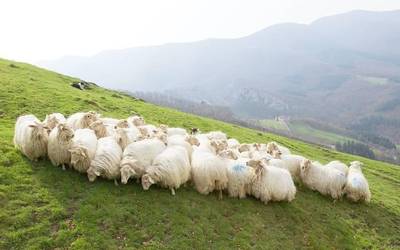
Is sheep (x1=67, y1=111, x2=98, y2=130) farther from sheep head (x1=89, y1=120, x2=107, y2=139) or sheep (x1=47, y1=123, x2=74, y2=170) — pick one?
sheep (x1=47, y1=123, x2=74, y2=170)

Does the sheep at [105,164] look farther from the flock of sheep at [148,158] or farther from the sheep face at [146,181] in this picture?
the sheep face at [146,181]

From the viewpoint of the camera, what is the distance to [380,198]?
2372 cm

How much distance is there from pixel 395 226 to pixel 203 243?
11097 millimetres

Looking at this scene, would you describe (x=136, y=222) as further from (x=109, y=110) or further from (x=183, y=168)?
(x=109, y=110)

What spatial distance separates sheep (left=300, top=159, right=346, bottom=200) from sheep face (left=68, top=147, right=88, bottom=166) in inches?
410

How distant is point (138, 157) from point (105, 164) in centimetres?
123

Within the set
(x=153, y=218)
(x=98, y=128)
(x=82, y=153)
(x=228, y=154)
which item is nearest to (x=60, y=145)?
(x=82, y=153)

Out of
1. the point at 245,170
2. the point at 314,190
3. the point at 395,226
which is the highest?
the point at 245,170

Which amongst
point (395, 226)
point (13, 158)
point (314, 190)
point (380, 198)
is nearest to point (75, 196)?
point (13, 158)

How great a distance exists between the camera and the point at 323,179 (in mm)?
20000

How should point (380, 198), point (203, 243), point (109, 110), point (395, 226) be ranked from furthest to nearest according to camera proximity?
point (109, 110) → point (380, 198) → point (395, 226) → point (203, 243)

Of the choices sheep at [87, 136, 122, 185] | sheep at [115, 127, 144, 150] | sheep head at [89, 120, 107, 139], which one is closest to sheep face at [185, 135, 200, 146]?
sheep at [115, 127, 144, 150]

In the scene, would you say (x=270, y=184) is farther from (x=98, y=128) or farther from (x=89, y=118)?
(x=89, y=118)

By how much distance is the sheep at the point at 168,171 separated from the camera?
1522 cm
